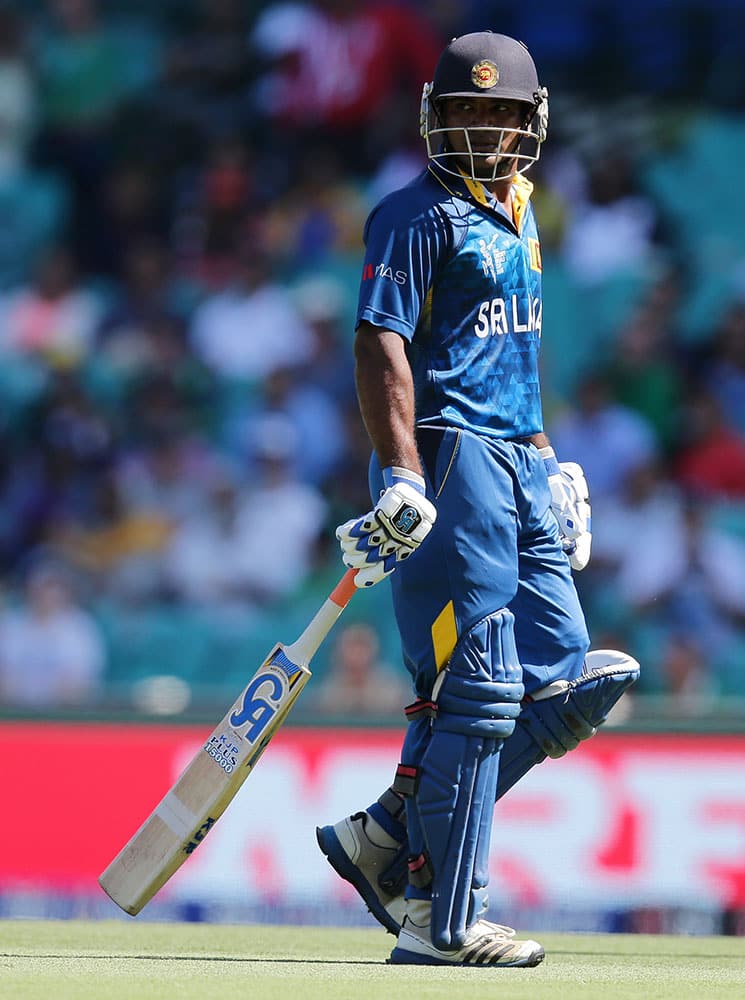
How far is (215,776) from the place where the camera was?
3945mm

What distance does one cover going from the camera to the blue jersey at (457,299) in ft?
12.4

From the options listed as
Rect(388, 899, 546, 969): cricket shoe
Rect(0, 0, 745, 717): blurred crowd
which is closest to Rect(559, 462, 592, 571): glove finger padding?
Rect(388, 899, 546, 969): cricket shoe

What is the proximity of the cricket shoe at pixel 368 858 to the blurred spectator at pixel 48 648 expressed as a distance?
4.21 m

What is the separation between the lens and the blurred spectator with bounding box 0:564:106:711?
827 cm

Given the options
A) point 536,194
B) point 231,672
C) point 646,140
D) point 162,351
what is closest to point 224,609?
point 231,672

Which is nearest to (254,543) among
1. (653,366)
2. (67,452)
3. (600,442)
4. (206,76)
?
(67,452)

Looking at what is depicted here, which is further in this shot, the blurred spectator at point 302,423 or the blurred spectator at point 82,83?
the blurred spectator at point 82,83

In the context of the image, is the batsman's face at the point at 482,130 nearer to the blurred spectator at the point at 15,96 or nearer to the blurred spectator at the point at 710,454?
the blurred spectator at the point at 710,454

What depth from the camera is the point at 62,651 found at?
8367 mm

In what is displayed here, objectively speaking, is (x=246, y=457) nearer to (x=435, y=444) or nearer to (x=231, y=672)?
(x=231, y=672)

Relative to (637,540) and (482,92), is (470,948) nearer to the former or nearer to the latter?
(482,92)

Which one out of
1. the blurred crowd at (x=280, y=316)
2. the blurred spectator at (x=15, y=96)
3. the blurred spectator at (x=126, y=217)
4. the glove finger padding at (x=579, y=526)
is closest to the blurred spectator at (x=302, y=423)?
the blurred crowd at (x=280, y=316)

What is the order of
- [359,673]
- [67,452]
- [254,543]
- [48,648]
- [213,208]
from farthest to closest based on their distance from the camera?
[213,208] → [67,452] → [254,543] → [48,648] → [359,673]

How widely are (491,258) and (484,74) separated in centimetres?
39
